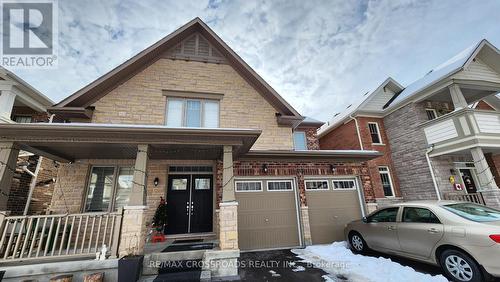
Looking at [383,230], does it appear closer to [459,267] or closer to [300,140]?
[459,267]

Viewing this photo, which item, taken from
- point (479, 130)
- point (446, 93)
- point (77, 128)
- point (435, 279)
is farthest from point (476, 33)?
point (77, 128)

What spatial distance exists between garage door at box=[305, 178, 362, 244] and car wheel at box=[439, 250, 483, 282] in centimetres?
345

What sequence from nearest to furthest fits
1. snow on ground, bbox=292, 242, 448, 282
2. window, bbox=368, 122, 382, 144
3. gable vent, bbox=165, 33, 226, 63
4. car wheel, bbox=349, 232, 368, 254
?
snow on ground, bbox=292, 242, 448, 282
car wheel, bbox=349, 232, 368, 254
gable vent, bbox=165, 33, 226, 63
window, bbox=368, 122, 382, 144

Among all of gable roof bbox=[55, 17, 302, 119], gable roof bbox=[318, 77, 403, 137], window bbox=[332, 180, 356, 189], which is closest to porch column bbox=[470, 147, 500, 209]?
gable roof bbox=[318, 77, 403, 137]

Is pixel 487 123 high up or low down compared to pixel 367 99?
down

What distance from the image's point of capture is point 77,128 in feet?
14.5

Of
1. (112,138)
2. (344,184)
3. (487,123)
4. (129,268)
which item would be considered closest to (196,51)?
(112,138)

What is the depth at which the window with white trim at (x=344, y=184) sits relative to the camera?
777cm

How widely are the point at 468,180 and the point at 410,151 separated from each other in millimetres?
2843

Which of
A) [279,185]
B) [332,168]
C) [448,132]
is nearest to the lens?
[279,185]

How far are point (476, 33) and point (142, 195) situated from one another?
16.4 metres

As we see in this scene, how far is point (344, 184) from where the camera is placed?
310 inches

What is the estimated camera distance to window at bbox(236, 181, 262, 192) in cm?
696

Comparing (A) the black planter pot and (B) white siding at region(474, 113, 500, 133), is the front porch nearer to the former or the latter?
(A) the black planter pot
